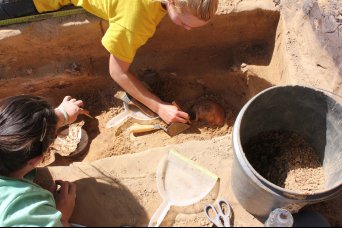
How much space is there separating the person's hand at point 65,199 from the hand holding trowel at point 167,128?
1.93 ft

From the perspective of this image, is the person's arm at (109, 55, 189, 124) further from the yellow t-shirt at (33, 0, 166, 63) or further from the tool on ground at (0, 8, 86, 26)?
the tool on ground at (0, 8, 86, 26)

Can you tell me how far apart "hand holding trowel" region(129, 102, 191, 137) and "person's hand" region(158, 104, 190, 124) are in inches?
1.3

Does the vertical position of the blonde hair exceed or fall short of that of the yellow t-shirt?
it exceeds it

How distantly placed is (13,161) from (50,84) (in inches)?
37.1

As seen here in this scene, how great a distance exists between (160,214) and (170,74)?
3.40ft

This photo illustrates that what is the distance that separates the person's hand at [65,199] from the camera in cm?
162

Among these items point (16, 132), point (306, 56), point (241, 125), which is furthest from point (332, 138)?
point (16, 132)

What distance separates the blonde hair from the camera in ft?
5.39

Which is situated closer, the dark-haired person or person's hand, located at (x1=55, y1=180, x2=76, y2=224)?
the dark-haired person

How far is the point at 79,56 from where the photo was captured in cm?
234

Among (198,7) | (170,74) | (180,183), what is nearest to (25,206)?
(180,183)

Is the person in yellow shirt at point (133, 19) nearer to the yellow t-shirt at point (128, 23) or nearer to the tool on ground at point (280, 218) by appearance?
the yellow t-shirt at point (128, 23)

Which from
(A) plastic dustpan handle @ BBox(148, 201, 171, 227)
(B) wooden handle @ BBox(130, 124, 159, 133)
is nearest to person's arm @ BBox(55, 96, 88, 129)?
(B) wooden handle @ BBox(130, 124, 159, 133)

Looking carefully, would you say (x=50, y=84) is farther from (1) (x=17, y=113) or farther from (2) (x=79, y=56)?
(1) (x=17, y=113)
